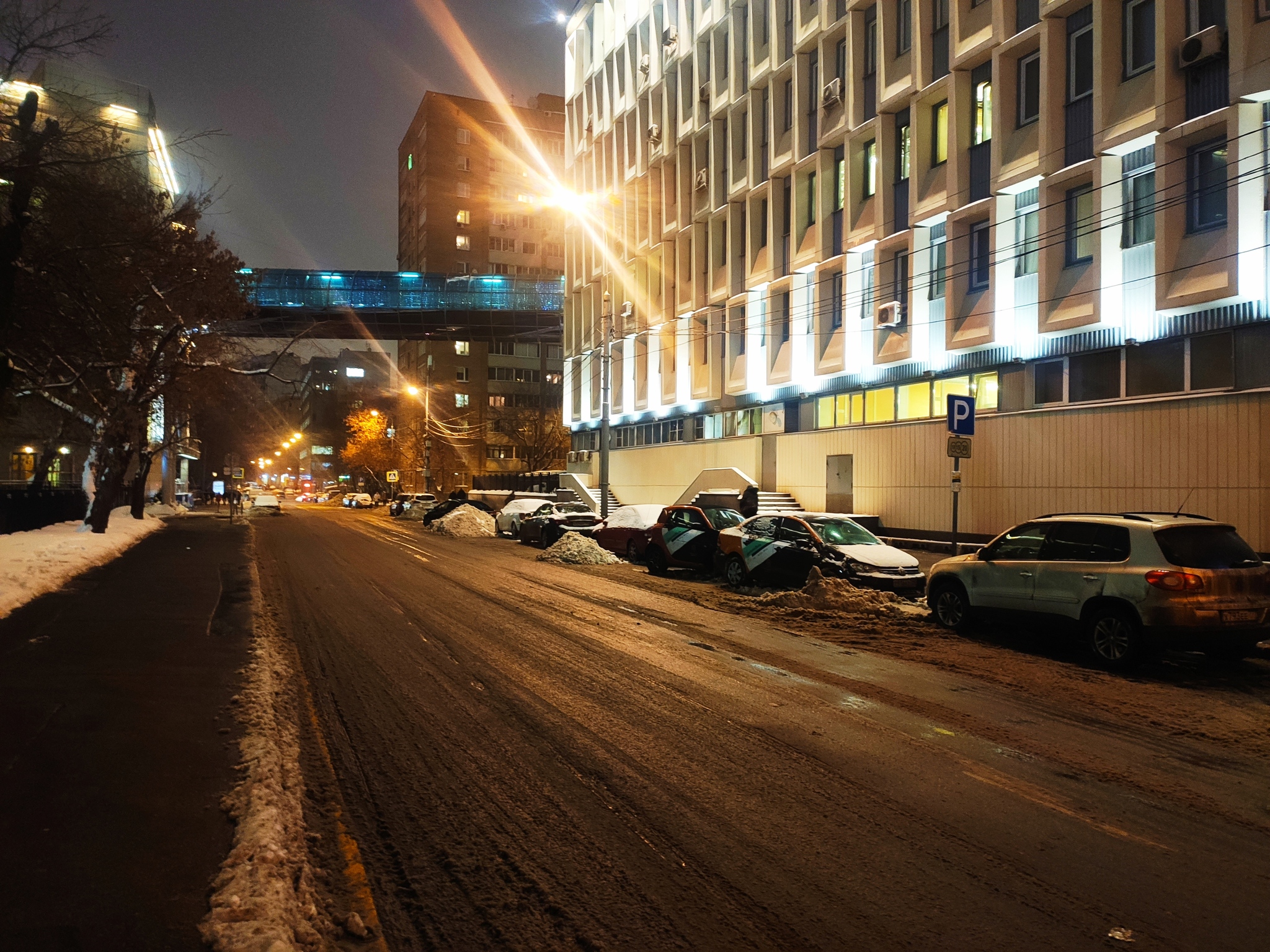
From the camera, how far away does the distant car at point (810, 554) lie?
48.5ft

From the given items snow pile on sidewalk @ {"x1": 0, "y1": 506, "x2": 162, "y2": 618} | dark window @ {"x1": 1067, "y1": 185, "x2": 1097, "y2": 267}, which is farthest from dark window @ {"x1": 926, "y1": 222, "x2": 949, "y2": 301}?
snow pile on sidewalk @ {"x1": 0, "y1": 506, "x2": 162, "y2": 618}

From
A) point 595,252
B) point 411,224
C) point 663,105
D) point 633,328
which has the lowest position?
point 633,328

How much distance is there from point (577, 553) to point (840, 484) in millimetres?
10620

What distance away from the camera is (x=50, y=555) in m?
18.7

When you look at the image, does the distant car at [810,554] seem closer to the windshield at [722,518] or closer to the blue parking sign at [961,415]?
the windshield at [722,518]

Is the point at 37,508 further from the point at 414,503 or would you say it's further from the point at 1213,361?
the point at 1213,361

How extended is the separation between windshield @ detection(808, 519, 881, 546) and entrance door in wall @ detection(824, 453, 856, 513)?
39.8ft

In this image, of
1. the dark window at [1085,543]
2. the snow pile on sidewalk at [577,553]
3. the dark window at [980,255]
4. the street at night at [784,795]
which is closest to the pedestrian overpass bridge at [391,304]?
the snow pile on sidewalk at [577,553]

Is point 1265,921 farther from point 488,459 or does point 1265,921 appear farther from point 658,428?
point 488,459

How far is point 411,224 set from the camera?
109812 millimetres

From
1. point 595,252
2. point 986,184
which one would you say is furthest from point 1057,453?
point 595,252

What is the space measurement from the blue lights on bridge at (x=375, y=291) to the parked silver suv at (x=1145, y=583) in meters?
49.1

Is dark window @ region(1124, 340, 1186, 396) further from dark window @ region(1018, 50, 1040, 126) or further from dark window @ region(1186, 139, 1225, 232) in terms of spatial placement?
dark window @ region(1018, 50, 1040, 126)

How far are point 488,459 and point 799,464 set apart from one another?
62.8 metres
